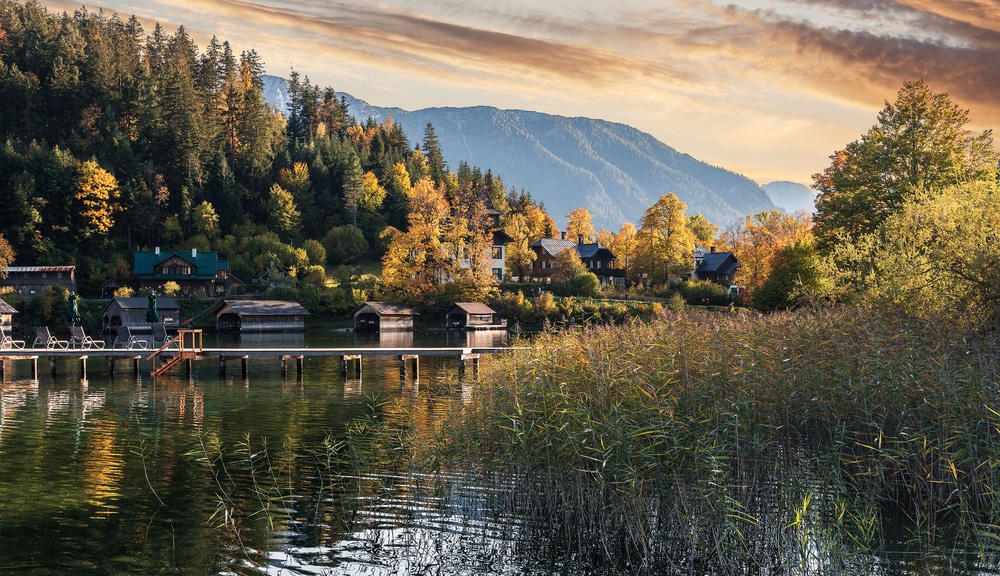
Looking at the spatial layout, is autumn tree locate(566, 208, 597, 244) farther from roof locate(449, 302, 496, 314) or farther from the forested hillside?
roof locate(449, 302, 496, 314)

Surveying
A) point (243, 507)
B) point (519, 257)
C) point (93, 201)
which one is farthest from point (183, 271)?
point (243, 507)

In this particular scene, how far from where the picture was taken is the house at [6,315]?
60031 mm

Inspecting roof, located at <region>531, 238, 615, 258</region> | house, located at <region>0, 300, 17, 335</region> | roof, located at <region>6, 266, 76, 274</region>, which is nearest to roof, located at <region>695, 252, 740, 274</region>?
roof, located at <region>531, 238, 615, 258</region>

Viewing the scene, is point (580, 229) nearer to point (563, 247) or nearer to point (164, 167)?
point (563, 247)

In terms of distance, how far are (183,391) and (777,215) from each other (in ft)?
341

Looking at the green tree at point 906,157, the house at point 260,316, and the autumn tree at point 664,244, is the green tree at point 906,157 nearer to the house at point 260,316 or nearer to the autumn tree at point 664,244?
the autumn tree at point 664,244

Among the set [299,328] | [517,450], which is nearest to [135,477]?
[517,450]

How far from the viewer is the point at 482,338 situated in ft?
218

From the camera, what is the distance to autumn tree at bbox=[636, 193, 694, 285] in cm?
8825

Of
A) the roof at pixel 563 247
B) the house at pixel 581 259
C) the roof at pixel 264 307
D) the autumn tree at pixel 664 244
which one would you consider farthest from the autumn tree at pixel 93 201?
the autumn tree at pixel 664 244

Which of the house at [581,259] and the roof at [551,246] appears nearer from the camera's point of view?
the house at [581,259]

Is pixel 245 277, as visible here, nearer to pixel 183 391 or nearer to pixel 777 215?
pixel 183 391

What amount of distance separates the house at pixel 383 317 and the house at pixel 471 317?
388cm

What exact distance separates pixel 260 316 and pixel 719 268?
62805mm
